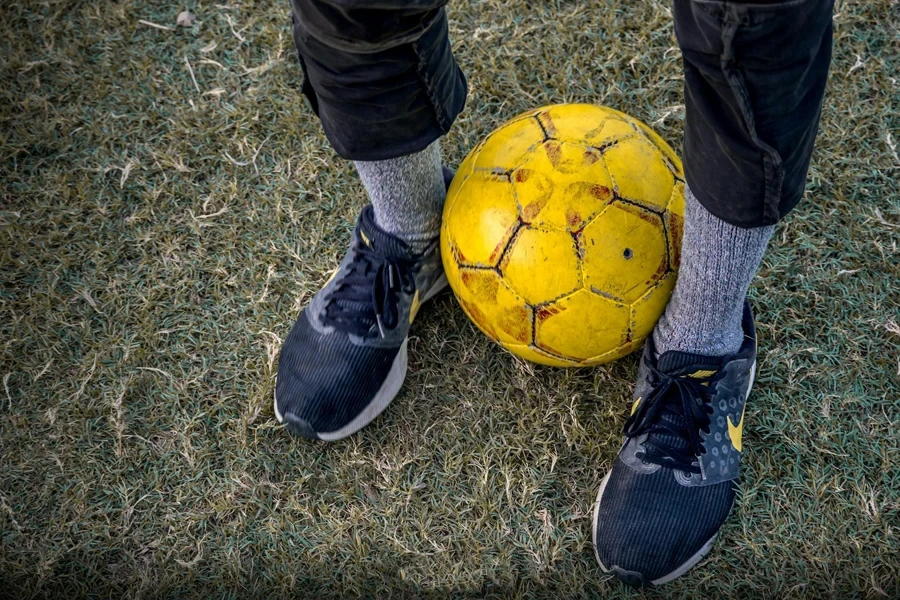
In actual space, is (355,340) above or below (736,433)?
above

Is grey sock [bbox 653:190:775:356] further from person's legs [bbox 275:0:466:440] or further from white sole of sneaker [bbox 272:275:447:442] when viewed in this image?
white sole of sneaker [bbox 272:275:447:442]

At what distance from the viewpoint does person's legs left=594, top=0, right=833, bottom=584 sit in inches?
35.1

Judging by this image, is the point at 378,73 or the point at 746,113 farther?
the point at 378,73

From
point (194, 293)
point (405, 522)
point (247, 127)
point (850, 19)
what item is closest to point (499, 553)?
point (405, 522)

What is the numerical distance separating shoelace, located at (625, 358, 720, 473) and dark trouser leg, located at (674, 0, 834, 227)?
52 centimetres

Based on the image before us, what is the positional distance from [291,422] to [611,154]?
95 cm

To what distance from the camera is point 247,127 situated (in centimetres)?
221

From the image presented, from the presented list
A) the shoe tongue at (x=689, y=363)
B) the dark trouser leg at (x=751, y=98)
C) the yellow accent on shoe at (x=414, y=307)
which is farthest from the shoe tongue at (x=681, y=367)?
the yellow accent on shoe at (x=414, y=307)

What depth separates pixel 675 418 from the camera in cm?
156

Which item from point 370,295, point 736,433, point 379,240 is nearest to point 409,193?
point 379,240

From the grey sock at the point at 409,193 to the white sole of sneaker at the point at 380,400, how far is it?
0.21 m

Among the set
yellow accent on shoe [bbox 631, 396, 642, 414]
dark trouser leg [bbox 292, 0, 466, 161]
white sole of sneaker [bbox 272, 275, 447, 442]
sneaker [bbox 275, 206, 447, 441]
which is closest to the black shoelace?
sneaker [bbox 275, 206, 447, 441]

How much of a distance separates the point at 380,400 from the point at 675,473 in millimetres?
695

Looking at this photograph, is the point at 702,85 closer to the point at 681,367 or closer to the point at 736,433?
the point at 681,367
